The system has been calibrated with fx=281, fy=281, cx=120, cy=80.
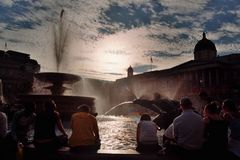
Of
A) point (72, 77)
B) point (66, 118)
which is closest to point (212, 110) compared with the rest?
point (66, 118)

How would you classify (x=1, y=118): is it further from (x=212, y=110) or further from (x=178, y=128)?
(x=212, y=110)

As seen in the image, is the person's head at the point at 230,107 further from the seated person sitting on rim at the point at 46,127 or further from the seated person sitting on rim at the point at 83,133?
the seated person sitting on rim at the point at 46,127

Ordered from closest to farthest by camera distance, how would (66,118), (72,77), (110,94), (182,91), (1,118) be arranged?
(1,118) → (66,118) → (72,77) → (182,91) → (110,94)

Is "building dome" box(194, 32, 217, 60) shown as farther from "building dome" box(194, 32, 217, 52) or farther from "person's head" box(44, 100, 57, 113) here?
"person's head" box(44, 100, 57, 113)

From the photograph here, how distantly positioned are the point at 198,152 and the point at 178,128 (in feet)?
1.80

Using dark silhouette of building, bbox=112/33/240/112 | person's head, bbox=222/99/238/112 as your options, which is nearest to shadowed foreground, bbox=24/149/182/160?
person's head, bbox=222/99/238/112

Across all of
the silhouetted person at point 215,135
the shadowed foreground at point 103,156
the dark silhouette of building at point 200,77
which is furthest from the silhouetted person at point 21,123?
the dark silhouette of building at point 200,77

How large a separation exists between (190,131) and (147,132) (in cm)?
122

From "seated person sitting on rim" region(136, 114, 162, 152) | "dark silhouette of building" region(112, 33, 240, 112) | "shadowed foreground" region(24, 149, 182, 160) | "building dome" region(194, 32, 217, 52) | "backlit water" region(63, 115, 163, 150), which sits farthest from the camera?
"building dome" region(194, 32, 217, 52)

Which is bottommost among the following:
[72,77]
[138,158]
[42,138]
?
[138,158]

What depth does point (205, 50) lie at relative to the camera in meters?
72.6

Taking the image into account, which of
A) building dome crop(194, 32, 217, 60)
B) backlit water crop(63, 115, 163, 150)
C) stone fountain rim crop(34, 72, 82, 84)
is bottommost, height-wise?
backlit water crop(63, 115, 163, 150)

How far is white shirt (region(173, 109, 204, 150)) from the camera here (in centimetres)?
512

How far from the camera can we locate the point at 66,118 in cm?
1543
